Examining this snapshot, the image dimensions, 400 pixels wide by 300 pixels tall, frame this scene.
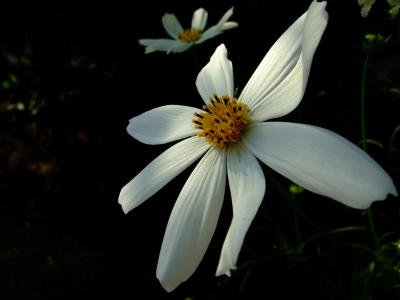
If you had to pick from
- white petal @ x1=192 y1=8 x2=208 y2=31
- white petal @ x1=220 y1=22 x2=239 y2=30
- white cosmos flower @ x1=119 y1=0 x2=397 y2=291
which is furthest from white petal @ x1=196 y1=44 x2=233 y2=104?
white petal @ x1=192 y1=8 x2=208 y2=31

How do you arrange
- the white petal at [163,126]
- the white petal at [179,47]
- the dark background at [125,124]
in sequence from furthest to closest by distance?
the dark background at [125,124], the white petal at [179,47], the white petal at [163,126]

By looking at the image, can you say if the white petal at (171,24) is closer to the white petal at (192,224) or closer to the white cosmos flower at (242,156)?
the white cosmos flower at (242,156)

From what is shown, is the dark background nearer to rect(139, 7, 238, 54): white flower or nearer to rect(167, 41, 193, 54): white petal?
rect(139, 7, 238, 54): white flower

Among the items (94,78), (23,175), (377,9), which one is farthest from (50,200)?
(377,9)

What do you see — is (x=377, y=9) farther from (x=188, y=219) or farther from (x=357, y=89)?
(x=188, y=219)

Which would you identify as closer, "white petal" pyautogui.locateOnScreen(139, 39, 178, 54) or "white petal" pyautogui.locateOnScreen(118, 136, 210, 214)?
"white petal" pyautogui.locateOnScreen(118, 136, 210, 214)

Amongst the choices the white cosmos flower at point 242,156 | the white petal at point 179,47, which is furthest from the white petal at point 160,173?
the white petal at point 179,47
